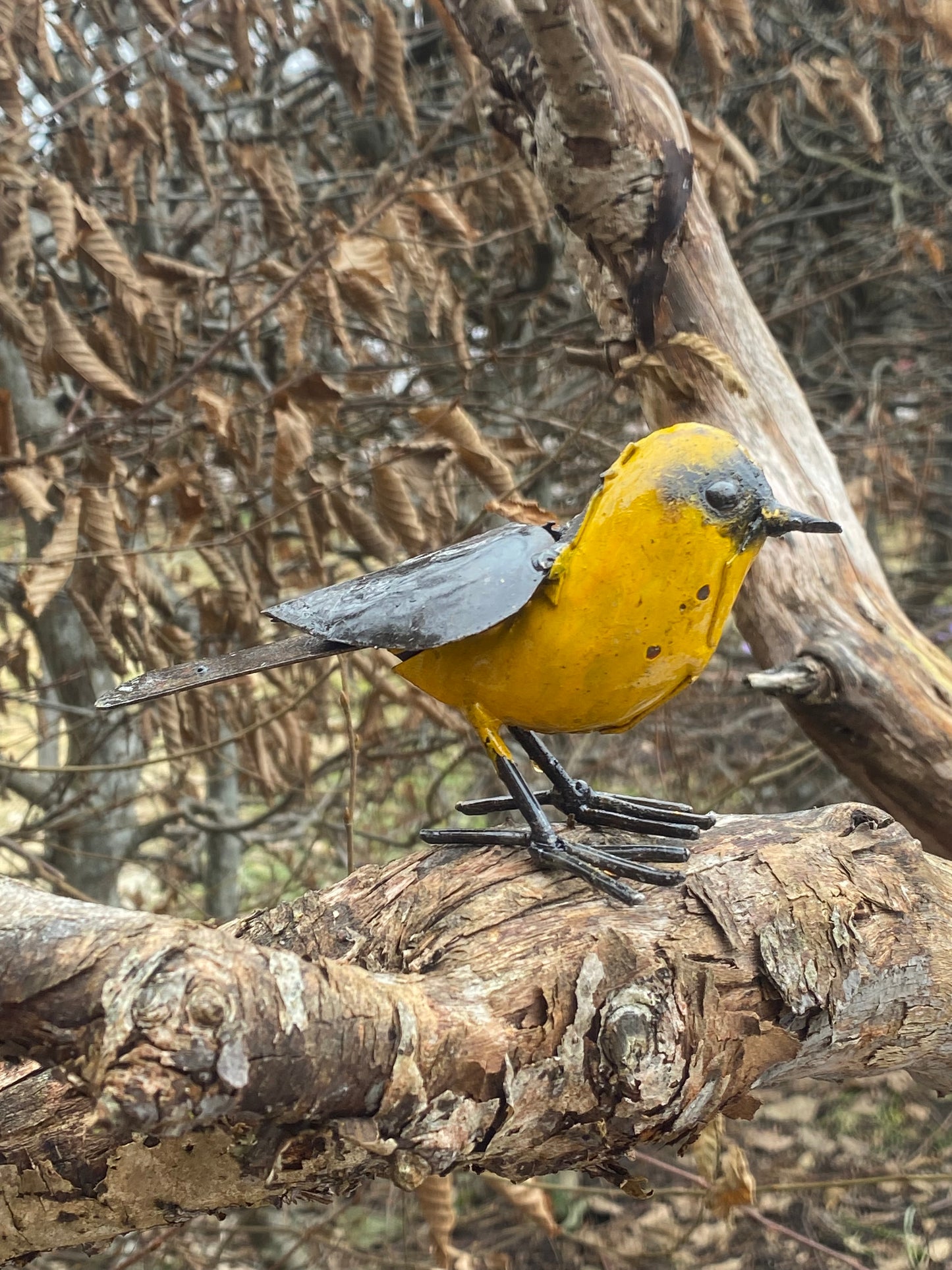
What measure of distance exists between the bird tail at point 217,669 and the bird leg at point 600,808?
329 mm

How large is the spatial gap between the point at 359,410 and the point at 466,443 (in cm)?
112

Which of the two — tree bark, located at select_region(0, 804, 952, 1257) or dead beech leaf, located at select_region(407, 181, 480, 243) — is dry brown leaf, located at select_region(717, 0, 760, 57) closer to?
dead beech leaf, located at select_region(407, 181, 480, 243)

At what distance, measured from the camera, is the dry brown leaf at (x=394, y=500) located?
6.37 ft

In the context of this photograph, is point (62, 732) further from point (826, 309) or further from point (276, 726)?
point (826, 309)

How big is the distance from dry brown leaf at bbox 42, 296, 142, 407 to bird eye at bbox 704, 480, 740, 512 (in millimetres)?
1153

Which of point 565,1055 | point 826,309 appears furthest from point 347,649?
point 826,309

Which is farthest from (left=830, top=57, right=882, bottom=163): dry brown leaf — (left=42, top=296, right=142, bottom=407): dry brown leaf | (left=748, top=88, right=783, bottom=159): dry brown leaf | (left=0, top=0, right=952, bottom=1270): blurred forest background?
(left=42, top=296, right=142, bottom=407): dry brown leaf

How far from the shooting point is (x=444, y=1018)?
1044 millimetres

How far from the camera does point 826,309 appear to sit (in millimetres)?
4145

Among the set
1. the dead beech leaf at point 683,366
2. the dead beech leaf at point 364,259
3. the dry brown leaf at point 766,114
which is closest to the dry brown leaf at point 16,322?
the dead beech leaf at point 364,259

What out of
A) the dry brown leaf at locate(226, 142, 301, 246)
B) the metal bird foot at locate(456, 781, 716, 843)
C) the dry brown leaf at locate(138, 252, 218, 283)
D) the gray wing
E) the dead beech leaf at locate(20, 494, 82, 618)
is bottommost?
the metal bird foot at locate(456, 781, 716, 843)

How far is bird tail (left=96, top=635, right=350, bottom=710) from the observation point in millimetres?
1271

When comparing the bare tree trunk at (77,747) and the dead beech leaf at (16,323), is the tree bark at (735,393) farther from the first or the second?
the bare tree trunk at (77,747)

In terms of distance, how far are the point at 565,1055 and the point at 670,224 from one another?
144 centimetres
